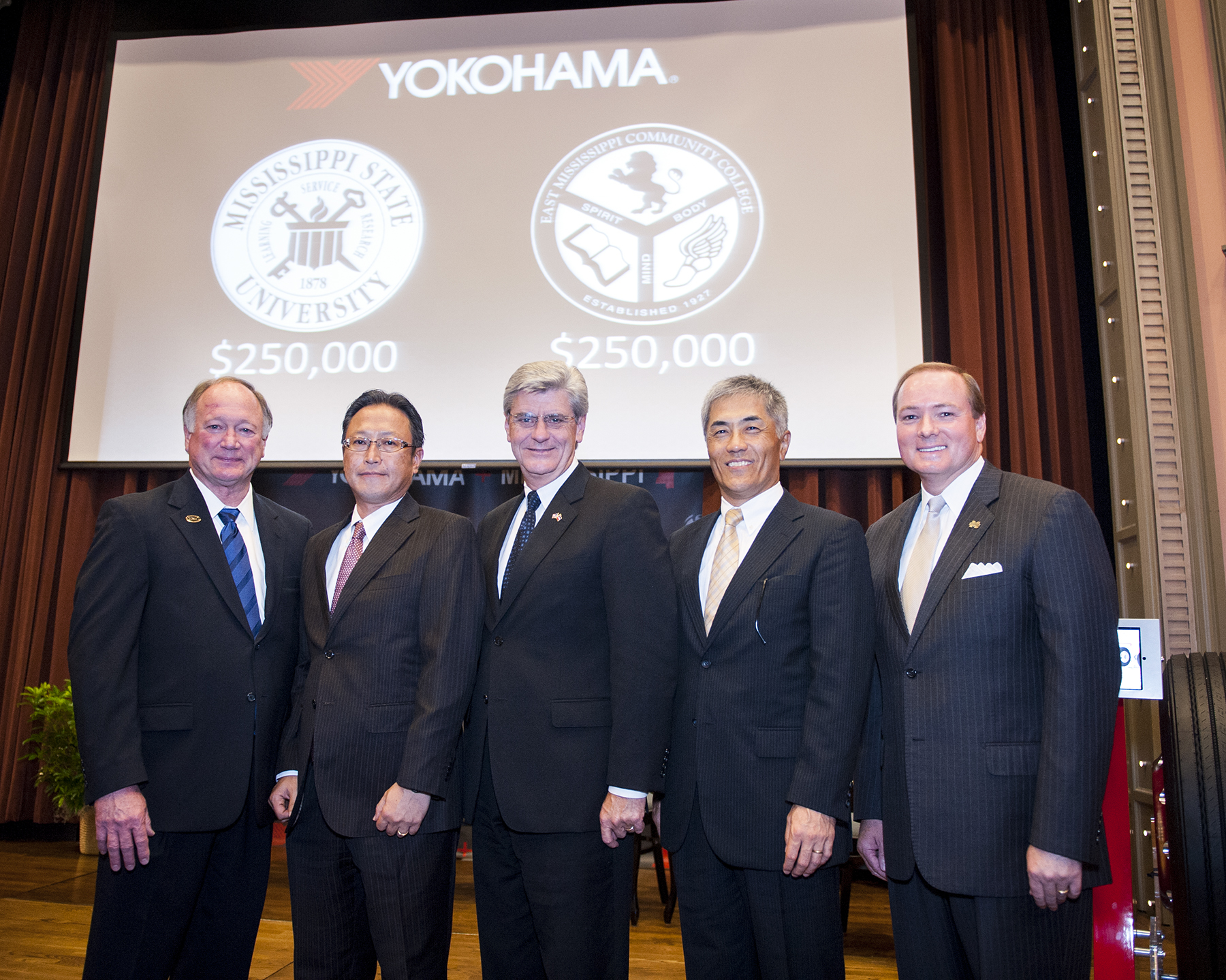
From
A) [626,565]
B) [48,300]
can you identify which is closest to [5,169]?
[48,300]

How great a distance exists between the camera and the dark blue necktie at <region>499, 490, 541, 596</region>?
1813 mm

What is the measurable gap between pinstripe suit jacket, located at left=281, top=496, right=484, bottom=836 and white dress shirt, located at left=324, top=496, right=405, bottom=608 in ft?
0.15

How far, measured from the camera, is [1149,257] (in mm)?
3100

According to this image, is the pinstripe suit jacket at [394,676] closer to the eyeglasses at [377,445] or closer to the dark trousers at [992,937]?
the eyeglasses at [377,445]

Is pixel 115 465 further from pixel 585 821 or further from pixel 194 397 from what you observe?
pixel 585 821

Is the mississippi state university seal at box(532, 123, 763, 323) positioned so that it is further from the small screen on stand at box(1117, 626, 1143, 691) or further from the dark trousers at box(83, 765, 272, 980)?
the dark trousers at box(83, 765, 272, 980)

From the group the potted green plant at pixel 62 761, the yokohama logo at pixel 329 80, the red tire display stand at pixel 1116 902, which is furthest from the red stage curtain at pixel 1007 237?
the potted green plant at pixel 62 761

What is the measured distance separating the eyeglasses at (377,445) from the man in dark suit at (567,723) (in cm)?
30

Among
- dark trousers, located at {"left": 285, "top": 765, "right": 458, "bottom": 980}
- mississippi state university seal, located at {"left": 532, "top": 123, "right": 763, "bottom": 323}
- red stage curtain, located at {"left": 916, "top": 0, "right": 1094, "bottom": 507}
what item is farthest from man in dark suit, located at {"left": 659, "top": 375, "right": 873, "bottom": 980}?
red stage curtain, located at {"left": 916, "top": 0, "right": 1094, "bottom": 507}

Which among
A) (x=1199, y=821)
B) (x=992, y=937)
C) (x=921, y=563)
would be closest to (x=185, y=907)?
(x=992, y=937)

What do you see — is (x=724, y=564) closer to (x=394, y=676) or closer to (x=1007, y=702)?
(x=1007, y=702)

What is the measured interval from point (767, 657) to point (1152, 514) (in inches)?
86.5

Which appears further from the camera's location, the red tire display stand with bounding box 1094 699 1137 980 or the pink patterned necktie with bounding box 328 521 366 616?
the red tire display stand with bounding box 1094 699 1137 980

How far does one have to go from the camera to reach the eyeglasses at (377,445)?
6.25ft
